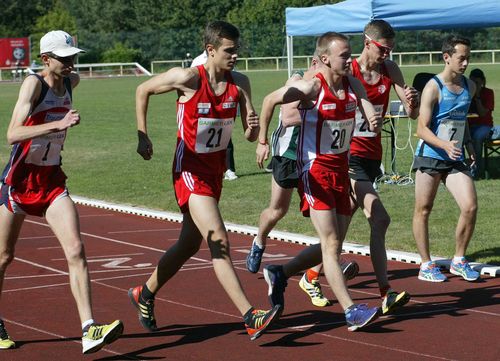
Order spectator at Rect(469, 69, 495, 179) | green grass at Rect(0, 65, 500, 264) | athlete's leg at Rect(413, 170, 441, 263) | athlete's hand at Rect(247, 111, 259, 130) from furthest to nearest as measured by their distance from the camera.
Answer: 1. spectator at Rect(469, 69, 495, 179)
2. green grass at Rect(0, 65, 500, 264)
3. athlete's leg at Rect(413, 170, 441, 263)
4. athlete's hand at Rect(247, 111, 259, 130)

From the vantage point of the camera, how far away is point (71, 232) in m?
7.34

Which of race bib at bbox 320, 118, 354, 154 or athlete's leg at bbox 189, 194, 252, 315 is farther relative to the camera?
race bib at bbox 320, 118, 354, 154

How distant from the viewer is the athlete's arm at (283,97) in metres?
7.93

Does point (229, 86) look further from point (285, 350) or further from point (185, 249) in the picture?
point (285, 350)

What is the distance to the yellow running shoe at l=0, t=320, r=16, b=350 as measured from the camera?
7.58 meters

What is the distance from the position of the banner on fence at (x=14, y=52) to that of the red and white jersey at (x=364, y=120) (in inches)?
2819

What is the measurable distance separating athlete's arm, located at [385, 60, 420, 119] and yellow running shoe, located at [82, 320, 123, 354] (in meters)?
3.13

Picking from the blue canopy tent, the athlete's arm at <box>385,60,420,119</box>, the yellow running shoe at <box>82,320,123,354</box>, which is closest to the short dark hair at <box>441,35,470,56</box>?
the athlete's arm at <box>385,60,420,119</box>

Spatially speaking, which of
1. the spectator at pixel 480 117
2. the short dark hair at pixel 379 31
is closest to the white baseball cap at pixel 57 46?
the short dark hair at pixel 379 31

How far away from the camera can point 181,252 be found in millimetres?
8023

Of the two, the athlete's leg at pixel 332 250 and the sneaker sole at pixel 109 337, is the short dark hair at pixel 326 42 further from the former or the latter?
the sneaker sole at pixel 109 337

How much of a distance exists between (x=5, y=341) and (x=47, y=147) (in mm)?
1317

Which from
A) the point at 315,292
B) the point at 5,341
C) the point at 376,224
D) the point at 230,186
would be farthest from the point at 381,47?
the point at 230,186

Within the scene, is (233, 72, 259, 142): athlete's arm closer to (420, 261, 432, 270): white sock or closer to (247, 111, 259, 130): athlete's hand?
(247, 111, 259, 130): athlete's hand
